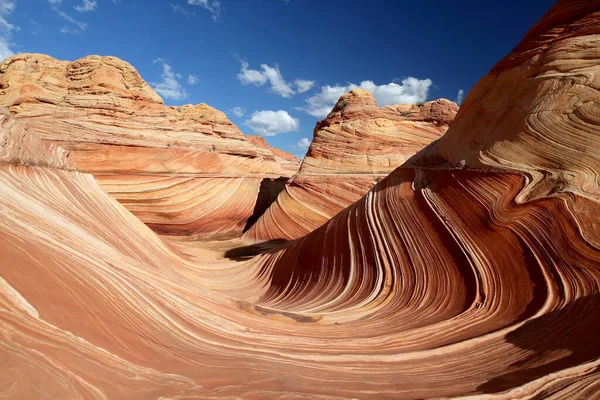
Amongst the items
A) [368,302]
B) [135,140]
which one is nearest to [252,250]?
[135,140]

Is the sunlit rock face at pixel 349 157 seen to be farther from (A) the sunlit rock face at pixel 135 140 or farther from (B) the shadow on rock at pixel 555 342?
(B) the shadow on rock at pixel 555 342

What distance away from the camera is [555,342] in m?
1.67

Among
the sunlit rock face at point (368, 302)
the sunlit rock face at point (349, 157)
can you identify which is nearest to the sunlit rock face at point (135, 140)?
the sunlit rock face at point (349, 157)

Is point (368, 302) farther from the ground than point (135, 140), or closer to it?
closer to it

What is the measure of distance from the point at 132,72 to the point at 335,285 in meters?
12.3

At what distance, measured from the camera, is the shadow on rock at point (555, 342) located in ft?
4.62

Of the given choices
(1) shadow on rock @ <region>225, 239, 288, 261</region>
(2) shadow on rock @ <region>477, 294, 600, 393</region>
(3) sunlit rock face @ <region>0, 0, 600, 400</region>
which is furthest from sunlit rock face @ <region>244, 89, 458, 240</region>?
(2) shadow on rock @ <region>477, 294, 600, 393</region>

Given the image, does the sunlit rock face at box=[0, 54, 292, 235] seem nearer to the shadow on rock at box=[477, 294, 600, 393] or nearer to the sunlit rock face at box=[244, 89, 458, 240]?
the sunlit rock face at box=[244, 89, 458, 240]

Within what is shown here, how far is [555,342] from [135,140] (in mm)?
10860

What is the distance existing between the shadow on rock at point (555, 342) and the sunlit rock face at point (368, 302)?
1cm

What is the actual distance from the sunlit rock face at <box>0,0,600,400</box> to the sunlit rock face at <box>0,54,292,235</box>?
19.1 feet

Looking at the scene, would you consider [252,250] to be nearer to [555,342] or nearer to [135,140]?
[135,140]

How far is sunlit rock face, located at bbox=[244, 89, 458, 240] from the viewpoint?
9.84 meters

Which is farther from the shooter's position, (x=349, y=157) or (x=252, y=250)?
(x=349, y=157)
